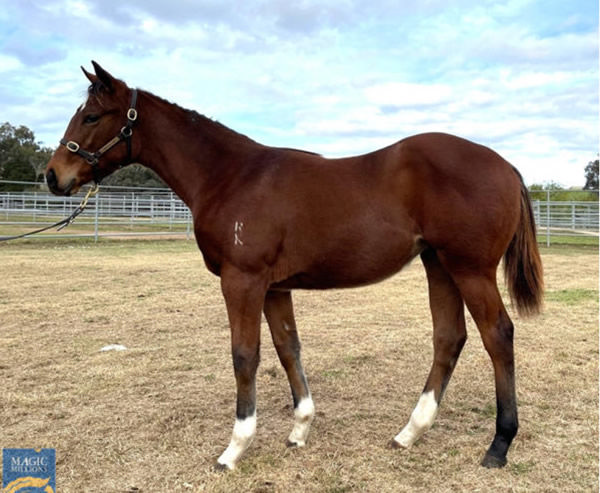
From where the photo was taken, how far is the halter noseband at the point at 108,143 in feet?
10.4

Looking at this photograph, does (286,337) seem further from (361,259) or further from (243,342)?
(361,259)

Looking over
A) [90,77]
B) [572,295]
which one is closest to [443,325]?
[90,77]

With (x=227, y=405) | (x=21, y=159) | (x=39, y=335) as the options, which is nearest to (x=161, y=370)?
(x=227, y=405)

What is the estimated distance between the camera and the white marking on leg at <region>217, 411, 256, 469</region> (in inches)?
114

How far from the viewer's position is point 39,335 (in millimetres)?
5680

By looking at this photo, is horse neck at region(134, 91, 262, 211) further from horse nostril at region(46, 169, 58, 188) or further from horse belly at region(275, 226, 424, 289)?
horse belly at region(275, 226, 424, 289)

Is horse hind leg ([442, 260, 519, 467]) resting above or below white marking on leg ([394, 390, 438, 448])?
above

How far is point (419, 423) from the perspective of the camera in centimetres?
316

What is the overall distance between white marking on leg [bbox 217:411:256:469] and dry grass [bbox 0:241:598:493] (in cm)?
10

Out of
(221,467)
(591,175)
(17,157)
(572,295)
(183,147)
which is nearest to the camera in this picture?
(221,467)

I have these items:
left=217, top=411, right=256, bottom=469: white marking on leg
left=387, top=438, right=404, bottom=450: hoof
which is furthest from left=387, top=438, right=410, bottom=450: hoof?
left=217, top=411, right=256, bottom=469: white marking on leg

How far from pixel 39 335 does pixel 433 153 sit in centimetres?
494

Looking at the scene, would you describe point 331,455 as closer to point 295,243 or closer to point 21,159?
point 295,243

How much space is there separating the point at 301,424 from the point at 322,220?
1.35 m
